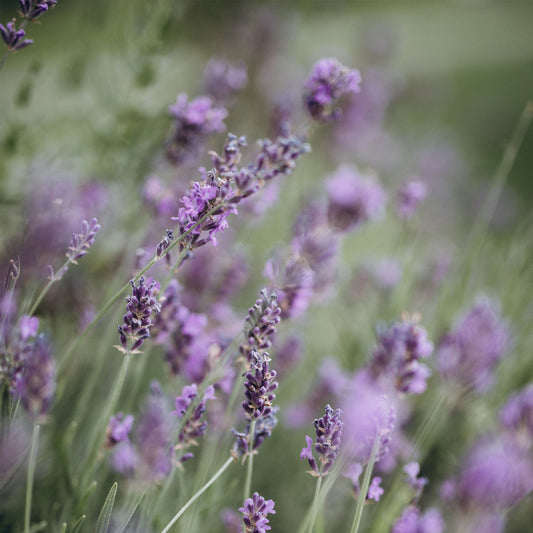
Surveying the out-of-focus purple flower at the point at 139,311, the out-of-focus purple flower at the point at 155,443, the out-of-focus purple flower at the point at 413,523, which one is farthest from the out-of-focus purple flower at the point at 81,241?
the out-of-focus purple flower at the point at 413,523

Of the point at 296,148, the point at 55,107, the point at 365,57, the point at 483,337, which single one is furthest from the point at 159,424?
the point at 365,57

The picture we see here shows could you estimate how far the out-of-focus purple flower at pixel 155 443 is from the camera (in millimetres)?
525

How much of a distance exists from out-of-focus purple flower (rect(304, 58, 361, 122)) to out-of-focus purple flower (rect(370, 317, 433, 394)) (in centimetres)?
26

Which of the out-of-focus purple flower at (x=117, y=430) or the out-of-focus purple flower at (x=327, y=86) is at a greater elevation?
the out-of-focus purple flower at (x=327, y=86)

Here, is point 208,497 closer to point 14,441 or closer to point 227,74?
point 14,441

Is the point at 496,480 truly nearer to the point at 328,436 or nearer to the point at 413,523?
the point at 413,523

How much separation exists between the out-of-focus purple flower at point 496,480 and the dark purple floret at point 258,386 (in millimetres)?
340

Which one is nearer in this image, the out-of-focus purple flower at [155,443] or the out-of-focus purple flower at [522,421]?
the out-of-focus purple flower at [155,443]

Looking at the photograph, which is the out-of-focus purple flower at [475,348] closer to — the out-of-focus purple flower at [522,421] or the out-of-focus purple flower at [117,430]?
the out-of-focus purple flower at [522,421]

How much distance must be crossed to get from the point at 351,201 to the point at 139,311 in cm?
57

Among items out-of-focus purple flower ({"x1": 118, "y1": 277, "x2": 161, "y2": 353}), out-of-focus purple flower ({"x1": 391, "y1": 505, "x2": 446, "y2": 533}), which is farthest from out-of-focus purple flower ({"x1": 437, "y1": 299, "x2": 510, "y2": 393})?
out-of-focus purple flower ({"x1": 118, "y1": 277, "x2": 161, "y2": 353})

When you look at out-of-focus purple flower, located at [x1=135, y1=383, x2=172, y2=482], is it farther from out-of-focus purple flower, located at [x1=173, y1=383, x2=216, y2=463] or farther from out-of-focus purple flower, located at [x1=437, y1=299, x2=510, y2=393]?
out-of-focus purple flower, located at [x1=437, y1=299, x2=510, y2=393]

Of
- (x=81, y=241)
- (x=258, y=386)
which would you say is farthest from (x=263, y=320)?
(x=81, y=241)

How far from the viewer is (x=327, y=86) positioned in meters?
0.64
